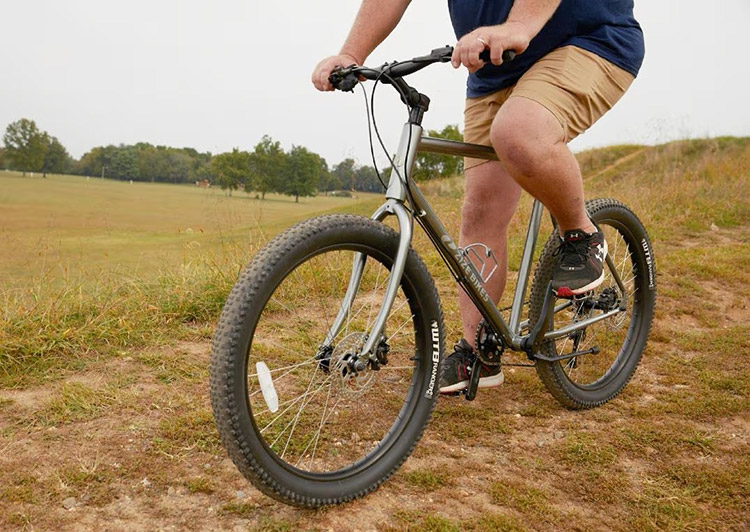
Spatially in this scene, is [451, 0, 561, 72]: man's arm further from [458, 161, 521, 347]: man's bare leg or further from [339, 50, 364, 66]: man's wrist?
[458, 161, 521, 347]: man's bare leg

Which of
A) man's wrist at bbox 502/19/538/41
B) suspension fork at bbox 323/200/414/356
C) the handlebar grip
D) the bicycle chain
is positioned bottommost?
the bicycle chain

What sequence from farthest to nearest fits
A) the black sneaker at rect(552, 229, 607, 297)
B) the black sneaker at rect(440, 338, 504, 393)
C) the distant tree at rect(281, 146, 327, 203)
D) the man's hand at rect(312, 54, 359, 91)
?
1. the distant tree at rect(281, 146, 327, 203)
2. the black sneaker at rect(440, 338, 504, 393)
3. the black sneaker at rect(552, 229, 607, 297)
4. the man's hand at rect(312, 54, 359, 91)

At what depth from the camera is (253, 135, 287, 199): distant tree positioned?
7.10 meters

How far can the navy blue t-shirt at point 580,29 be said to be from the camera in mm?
2477

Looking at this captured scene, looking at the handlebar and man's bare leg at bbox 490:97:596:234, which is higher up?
the handlebar

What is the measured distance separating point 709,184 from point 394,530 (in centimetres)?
1020

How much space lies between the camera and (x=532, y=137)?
225 cm

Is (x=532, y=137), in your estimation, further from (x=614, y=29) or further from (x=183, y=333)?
(x=183, y=333)

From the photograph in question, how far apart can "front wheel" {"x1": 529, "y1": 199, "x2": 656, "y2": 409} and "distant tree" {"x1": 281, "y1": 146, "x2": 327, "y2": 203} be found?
5.03 metres

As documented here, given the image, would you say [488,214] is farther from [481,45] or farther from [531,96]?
[481,45]

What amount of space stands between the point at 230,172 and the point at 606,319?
4.13 meters

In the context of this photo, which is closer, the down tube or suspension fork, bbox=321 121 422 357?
suspension fork, bbox=321 121 422 357

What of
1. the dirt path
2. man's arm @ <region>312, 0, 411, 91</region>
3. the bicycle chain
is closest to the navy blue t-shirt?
man's arm @ <region>312, 0, 411, 91</region>

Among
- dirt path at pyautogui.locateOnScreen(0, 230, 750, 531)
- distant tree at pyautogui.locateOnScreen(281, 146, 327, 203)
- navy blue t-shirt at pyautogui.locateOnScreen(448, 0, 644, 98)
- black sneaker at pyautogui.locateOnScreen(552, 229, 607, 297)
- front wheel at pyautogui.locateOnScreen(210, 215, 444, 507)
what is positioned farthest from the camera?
distant tree at pyautogui.locateOnScreen(281, 146, 327, 203)
